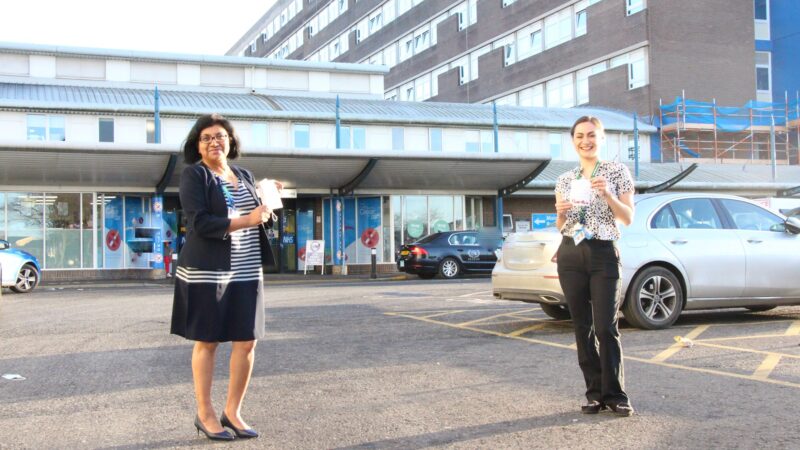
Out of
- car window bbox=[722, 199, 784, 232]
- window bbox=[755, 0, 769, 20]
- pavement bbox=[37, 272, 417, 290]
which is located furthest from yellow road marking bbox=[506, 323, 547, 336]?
window bbox=[755, 0, 769, 20]

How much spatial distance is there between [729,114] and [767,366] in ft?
125

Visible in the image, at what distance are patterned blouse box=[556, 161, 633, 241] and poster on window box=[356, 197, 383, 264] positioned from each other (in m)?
22.4

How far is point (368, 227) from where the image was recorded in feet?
90.1

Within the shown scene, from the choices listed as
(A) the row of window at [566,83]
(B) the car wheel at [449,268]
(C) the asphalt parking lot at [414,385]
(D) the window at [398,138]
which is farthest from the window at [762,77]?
(C) the asphalt parking lot at [414,385]

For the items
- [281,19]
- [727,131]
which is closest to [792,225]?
[727,131]

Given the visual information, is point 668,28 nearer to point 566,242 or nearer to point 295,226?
point 295,226

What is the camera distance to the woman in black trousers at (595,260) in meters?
4.82

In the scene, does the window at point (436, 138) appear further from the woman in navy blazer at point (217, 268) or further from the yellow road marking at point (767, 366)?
the woman in navy blazer at point (217, 268)

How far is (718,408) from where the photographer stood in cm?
503

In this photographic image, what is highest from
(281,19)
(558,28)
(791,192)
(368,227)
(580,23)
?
(281,19)

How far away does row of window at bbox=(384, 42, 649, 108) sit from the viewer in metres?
41.2

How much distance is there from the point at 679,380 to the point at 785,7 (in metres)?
44.4

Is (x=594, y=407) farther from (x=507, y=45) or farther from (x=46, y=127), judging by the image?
(x=507, y=45)

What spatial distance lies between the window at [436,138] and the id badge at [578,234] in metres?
26.9
